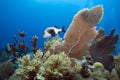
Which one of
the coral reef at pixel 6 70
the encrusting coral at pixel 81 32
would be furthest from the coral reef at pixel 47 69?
the coral reef at pixel 6 70

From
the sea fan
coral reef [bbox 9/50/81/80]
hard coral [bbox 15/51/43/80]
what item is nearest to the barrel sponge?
coral reef [bbox 9/50/81/80]

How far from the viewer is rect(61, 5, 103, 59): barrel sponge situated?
3.67 m

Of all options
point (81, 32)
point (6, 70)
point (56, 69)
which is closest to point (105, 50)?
point (81, 32)

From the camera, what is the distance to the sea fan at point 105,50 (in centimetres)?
530

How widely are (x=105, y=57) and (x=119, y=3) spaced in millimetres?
18263

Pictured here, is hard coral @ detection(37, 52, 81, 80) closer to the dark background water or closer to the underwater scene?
the underwater scene

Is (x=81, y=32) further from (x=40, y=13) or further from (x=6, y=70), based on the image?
(x=40, y=13)

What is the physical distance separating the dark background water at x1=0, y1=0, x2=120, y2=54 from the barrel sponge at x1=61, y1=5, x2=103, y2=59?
18.9 m

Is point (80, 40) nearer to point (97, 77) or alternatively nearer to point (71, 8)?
point (97, 77)

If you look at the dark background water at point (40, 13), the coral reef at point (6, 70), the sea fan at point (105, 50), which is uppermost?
the dark background water at point (40, 13)

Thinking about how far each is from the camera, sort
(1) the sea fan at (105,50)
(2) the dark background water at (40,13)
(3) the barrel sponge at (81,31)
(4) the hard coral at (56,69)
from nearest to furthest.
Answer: (4) the hard coral at (56,69)
(3) the barrel sponge at (81,31)
(1) the sea fan at (105,50)
(2) the dark background water at (40,13)

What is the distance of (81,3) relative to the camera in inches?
1053

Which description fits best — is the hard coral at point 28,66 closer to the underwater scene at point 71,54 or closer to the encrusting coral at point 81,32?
the underwater scene at point 71,54

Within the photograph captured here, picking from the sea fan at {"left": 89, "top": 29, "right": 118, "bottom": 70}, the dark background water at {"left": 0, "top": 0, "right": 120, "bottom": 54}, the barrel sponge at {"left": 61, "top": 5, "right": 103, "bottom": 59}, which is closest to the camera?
the barrel sponge at {"left": 61, "top": 5, "right": 103, "bottom": 59}
